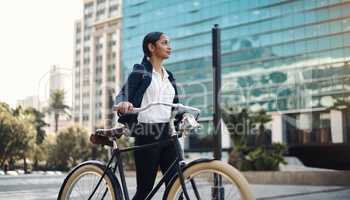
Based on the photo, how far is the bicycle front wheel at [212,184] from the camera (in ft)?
9.89

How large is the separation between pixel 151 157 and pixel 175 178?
0.30 meters

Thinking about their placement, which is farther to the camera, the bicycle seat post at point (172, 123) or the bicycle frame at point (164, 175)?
the bicycle seat post at point (172, 123)

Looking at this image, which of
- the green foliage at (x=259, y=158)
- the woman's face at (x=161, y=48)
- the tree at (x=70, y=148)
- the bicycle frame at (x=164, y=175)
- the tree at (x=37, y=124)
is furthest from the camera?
the tree at (x=70, y=148)

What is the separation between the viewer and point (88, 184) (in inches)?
151

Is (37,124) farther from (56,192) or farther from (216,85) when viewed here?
(216,85)

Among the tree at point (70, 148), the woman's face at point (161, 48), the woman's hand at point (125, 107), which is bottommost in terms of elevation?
the tree at point (70, 148)

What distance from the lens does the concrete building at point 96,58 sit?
107 metres

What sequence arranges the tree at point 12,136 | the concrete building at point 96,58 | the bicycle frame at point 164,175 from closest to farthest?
the bicycle frame at point 164,175 → the tree at point 12,136 → the concrete building at point 96,58

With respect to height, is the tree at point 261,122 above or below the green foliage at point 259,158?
above

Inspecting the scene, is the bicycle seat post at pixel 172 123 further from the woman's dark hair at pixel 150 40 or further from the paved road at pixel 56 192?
the paved road at pixel 56 192

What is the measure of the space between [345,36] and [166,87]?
46.2 meters

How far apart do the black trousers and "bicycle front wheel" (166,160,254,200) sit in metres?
0.29

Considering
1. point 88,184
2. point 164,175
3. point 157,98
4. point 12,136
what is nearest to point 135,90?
point 157,98

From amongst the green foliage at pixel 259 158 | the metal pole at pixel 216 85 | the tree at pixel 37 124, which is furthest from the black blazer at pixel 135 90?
the tree at pixel 37 124
